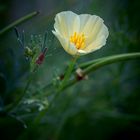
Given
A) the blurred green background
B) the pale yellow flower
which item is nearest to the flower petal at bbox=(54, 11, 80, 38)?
the pale yellow flower

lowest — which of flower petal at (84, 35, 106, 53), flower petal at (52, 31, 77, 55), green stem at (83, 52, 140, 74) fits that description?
green stem at (83, 52, 140, 74)

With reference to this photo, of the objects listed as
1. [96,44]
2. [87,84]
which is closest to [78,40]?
[96,44]

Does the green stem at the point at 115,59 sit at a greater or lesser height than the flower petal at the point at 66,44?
lesser

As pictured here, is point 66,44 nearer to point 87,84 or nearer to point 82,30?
point 82,30

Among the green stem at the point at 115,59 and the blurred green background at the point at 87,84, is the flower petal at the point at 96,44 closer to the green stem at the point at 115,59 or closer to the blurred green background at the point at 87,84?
the green stem at the point at 115,59

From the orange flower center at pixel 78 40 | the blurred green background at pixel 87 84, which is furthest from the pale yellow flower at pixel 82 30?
the blurred green background at pixel 87 84

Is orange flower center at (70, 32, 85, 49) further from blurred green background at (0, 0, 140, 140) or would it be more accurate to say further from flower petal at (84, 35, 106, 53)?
blurred green background at (0, 0, 140, 140)

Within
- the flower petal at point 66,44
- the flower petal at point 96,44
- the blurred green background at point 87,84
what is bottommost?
the blurred green background at point 87,84
